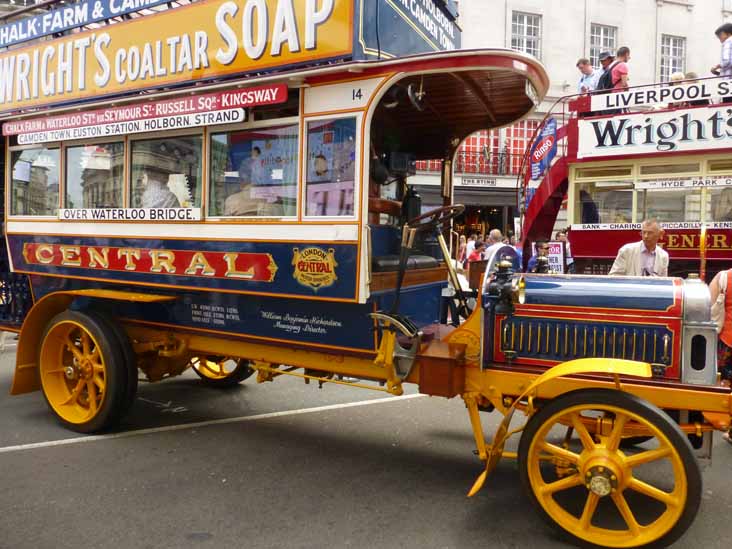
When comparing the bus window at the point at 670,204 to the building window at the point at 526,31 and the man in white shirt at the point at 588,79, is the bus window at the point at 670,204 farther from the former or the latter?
the building window at the point at 526,31

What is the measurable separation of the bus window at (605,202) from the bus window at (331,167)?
7171mm

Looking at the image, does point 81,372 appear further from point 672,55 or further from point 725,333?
point 672,55

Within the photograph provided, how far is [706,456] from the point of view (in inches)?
128

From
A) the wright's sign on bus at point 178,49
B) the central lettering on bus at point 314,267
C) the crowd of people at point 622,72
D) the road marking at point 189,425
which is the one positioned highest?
the crowd of people at point 622,72

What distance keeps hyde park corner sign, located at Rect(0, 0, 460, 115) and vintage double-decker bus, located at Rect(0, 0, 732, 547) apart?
0.06ft

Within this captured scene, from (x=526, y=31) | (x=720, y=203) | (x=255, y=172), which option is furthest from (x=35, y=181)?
(x=526, y=31)

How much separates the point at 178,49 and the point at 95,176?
50.5 inches

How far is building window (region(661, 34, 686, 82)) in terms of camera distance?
74.1 feet

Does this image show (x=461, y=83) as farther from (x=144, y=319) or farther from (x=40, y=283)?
(x=40, y=283)

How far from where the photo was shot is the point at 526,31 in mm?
21688

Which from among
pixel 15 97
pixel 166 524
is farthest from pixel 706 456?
pixel 15 97

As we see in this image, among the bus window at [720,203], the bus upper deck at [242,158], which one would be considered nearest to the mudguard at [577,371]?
the bus upper deck at [242,158]

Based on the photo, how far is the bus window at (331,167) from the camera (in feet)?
12.9

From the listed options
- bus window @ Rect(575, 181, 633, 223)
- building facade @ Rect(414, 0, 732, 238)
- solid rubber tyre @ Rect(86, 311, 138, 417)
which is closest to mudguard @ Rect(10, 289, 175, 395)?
solid rubber tyre @ Rect(86, 311, 138, 417)
